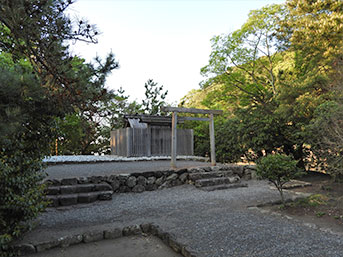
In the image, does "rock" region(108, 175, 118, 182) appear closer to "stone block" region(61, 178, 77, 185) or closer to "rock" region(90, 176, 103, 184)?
"rock" region(90, 176, 103, 184)

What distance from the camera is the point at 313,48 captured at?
854 centimetres

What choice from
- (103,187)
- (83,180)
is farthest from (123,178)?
(83,180)

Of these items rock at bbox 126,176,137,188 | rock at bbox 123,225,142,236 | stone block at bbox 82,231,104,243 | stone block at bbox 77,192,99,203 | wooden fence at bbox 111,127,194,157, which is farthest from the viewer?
wooden fence at bbox 111,127,194,157

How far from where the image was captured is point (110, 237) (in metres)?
3.60

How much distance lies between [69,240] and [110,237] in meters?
0.60

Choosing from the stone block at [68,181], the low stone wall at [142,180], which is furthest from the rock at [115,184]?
the stone block at [68,181]

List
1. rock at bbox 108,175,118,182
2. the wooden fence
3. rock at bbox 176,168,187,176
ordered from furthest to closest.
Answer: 1. the wooden fence
2. rock at bbox 176,168,187,176
3. rock at bbox 108,175,118,182

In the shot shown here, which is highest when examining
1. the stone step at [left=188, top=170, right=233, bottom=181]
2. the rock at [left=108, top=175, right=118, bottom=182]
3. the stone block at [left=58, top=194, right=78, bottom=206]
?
→ the rock at [left=108, top=175, right=118, bottom=182]

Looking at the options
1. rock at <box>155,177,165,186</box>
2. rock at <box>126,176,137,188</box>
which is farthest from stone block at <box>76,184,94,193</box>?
rock at <box>155,177,165,186</box>

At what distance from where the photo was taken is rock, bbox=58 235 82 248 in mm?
3309

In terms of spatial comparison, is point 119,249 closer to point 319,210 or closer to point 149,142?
point 319,210

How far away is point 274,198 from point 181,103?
59.0 feet

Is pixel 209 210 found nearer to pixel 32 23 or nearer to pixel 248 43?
pixel 32 23

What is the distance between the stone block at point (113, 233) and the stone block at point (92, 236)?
64 millimetres
